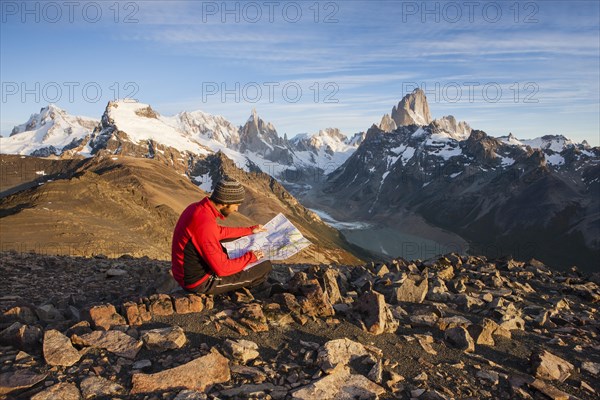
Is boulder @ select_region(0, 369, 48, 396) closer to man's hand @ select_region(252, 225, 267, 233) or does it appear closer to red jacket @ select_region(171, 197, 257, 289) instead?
red jacket @ select_region(171, 197, 257, 289)

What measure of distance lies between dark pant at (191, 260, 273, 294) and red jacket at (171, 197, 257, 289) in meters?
0.15

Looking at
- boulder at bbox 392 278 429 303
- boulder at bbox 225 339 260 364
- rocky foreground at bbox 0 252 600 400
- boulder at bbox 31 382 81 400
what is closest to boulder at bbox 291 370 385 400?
rocky foreground at bbox 0 252 600 400

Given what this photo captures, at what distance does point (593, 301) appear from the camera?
616 inches

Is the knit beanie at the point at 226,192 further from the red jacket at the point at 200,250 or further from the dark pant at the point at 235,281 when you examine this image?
the dark pant at the point at 235,281

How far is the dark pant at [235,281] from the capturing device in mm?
9084

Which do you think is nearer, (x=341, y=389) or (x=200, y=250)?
(x=341, y=389)

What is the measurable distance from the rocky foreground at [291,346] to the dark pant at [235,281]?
0.83 ft

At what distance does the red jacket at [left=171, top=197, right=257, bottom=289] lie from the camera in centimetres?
848

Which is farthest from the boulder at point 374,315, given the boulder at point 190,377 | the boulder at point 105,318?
the boulder at point 105,318

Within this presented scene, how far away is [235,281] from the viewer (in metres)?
9.32

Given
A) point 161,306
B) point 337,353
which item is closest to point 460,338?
point 337,353

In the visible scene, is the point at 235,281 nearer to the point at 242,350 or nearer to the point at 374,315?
the point at 242,350

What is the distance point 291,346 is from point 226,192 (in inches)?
126

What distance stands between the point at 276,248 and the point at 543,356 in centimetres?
577
